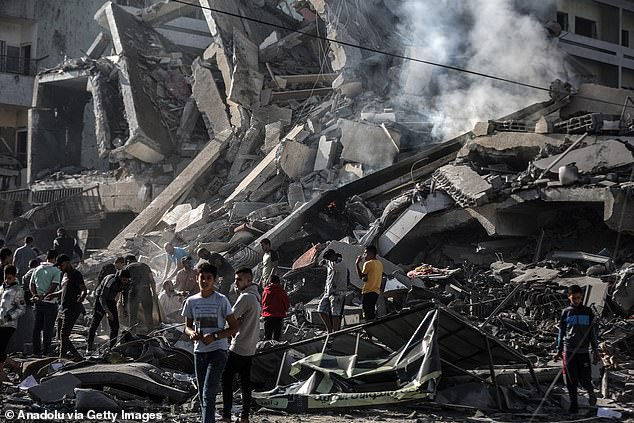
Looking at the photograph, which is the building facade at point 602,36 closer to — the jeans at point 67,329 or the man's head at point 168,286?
the man's head at point 168,286

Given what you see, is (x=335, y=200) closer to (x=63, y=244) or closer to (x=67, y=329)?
(x=63, y=244)

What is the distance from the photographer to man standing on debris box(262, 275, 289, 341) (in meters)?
9.85

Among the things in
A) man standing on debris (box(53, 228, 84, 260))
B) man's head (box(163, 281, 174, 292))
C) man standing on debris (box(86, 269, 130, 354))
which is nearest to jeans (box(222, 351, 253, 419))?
man standing on debris (box(86, 269, 130, 354))

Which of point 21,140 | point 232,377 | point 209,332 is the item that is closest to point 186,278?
point 232,377

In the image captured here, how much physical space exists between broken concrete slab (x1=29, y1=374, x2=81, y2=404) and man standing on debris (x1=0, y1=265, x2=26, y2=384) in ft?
2.39

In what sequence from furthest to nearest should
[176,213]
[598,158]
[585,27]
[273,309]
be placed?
[585,27]
[176,213]
[598,158]
[273,309]

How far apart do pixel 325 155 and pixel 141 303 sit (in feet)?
24.8

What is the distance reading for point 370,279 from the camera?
10.6m

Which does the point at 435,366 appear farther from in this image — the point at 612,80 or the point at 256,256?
the point at 612,80

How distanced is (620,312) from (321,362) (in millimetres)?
5191

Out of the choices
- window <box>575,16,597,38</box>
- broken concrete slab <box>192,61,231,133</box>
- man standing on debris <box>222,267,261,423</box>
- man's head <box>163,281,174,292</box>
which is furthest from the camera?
window <box>575,16,597,38</box>

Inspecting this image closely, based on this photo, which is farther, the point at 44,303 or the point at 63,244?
the point at 63,244

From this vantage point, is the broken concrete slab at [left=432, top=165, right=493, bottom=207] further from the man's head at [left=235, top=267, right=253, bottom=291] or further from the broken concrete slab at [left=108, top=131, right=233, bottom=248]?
the broken concrete slab at [left=108, top=131, right=233, bottom=248]

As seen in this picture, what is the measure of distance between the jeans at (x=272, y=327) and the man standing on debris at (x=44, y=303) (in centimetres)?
263
